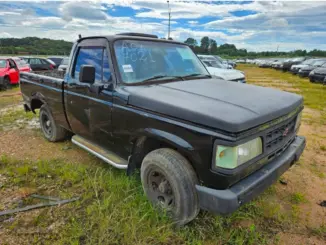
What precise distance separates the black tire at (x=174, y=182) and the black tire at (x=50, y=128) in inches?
111

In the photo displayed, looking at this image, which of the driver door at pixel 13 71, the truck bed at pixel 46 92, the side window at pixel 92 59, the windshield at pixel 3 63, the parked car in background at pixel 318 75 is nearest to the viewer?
the side window at pixel 92 59

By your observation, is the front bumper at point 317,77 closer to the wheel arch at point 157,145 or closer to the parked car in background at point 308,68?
the parked car in background at point 308,68

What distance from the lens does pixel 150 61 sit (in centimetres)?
322

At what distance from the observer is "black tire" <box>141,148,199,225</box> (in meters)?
2.30

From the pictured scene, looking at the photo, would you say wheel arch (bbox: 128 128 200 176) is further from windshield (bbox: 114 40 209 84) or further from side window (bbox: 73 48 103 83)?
side window (bbox: 73 48 103 83)

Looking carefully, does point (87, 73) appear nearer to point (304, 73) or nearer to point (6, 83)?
point (6, 83)

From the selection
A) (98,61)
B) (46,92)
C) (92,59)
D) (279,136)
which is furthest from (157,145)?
(46,92)

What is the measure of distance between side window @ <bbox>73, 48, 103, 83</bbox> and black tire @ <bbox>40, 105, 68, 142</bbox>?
4.69ft

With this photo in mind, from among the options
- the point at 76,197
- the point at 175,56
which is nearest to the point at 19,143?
the point at 76,197

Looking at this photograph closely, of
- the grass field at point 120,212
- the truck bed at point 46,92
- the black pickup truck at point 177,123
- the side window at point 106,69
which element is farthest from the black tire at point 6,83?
the side window at point 106,69

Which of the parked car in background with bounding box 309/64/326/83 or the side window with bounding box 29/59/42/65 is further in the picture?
the side window with bounding box 29/59/42/65

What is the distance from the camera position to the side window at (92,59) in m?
3.24

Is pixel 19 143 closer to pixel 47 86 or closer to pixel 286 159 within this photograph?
pixel 47 86

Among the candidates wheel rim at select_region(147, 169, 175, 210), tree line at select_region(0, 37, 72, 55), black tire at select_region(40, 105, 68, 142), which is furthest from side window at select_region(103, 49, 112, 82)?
tree line at select_region(0, 37, 72, 55)
